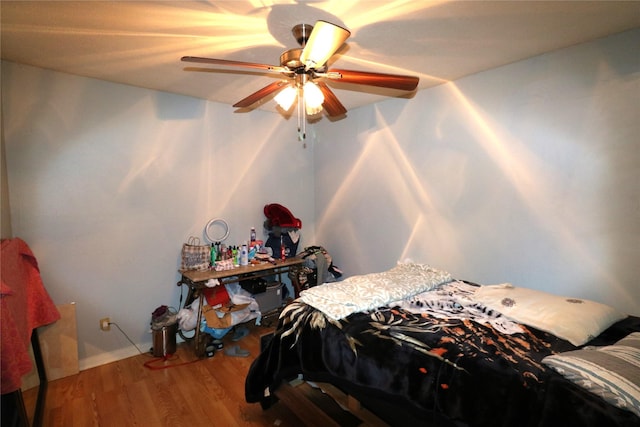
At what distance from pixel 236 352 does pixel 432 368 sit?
1.95 meters

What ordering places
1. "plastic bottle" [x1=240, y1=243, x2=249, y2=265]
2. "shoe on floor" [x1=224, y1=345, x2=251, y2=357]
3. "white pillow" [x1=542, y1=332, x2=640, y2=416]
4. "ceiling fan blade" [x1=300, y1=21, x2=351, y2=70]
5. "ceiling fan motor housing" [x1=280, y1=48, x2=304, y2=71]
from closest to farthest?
"white pillow" [x1=542, y1=332, x2=640, y2=416]
"ceiling fan blade" [x1=300, y1=21, x2=351, y2=70]
"ceiling fan motor housing" [x1=280, y1=48, x2=304, y2=71]
"shoe on floor" [x1=224, y1=345, x2=251, y2=357]
"plastic bottle" [x1=240, y1=243, x2=249, y2=265]

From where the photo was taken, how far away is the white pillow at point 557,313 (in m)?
1.56

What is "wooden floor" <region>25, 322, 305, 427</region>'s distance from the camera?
1992 millimetres

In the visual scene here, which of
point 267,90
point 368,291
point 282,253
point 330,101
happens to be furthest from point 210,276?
point 330,101

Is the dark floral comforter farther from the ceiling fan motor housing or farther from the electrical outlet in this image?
the electrical outlet

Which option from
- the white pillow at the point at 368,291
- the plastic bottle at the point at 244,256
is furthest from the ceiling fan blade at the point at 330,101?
the plastic bottle at the point at 244,256

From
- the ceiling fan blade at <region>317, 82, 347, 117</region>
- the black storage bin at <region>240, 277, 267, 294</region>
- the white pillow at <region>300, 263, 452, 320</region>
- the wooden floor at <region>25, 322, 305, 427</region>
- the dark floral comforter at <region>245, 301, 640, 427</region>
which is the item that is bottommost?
the wooden floor at <region>25, 322, 305, 427</region>

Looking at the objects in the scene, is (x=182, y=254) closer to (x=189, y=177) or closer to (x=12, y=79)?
(x=189, y=177)

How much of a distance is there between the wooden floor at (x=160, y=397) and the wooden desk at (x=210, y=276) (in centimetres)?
25

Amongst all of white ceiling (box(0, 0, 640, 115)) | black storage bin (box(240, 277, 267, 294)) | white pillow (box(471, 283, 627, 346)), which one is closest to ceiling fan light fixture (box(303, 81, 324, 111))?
white ceiling (box(0, 0, 640, 115))

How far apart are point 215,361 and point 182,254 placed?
103cm

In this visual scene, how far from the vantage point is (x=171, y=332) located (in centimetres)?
279

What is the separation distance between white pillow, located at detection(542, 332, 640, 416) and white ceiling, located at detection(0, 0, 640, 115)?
1.65 metres

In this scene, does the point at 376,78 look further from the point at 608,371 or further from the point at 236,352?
the point at 236,352
